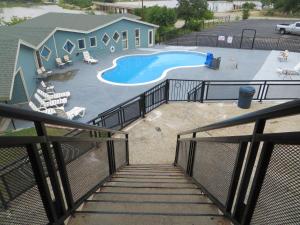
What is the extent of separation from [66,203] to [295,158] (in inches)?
79.5

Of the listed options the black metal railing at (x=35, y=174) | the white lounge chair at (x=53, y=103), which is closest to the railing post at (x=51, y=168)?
the black metal railing at (x=35, y=174)

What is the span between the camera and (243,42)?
26.6 meters

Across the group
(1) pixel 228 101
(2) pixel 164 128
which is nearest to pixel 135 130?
(2) pixel 164 128

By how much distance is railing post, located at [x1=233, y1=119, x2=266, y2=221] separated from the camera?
1.74 metres

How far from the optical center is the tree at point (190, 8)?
37.4m

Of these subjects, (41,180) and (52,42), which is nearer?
(41,180)

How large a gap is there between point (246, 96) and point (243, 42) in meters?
20.0

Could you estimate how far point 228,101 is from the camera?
10.2 m

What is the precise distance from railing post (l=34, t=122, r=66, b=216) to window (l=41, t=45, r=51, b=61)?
59.1ft

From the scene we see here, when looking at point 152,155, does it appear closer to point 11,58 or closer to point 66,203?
point 66,203

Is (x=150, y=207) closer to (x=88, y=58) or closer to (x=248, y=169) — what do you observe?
(x=248, y=169)

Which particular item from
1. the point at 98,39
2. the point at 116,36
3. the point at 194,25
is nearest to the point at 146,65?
the point at 116,36

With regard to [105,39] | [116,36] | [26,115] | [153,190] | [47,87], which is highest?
[26,115]

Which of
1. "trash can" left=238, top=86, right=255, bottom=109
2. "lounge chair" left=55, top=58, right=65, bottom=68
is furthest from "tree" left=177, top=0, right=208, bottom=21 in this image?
"trash can" left=238, top=86, right=255, bottom=109
